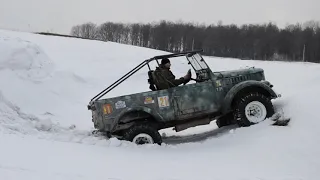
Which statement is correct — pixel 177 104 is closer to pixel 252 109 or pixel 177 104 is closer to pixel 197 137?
pixel 197 137

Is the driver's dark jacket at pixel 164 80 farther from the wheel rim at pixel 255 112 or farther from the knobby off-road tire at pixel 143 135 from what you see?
the wheel rim at pixel 255 112

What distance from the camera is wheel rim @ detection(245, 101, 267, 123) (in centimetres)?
894

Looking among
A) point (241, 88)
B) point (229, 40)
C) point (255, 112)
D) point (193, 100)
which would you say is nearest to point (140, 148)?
point (193, 100)

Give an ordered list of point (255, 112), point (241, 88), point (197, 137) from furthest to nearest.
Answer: point (197, 137) < point (255, 112) < point (241, 88)

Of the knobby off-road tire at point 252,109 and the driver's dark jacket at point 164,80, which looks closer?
the knobby off-road tire at point 252,109

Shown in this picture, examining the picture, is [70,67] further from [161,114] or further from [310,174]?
[310,174]

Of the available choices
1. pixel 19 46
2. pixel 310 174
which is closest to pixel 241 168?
pixel 310 174

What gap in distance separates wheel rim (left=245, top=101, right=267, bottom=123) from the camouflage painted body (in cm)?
41

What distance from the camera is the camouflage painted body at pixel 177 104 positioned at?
8703 mm

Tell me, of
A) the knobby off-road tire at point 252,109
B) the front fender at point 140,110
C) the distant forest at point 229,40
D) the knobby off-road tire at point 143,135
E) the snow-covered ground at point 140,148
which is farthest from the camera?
the distant forest at point 229,40

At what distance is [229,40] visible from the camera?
65625 millimetres

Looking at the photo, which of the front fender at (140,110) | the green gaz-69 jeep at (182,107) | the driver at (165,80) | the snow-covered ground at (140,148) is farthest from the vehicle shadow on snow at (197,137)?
the driver at (165,80)

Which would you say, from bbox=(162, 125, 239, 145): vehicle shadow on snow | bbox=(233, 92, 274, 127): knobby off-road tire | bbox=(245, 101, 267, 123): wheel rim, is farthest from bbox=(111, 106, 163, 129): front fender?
bbox=(245, 101, 267, 123): wheel rim

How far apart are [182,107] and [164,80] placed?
750 mm
